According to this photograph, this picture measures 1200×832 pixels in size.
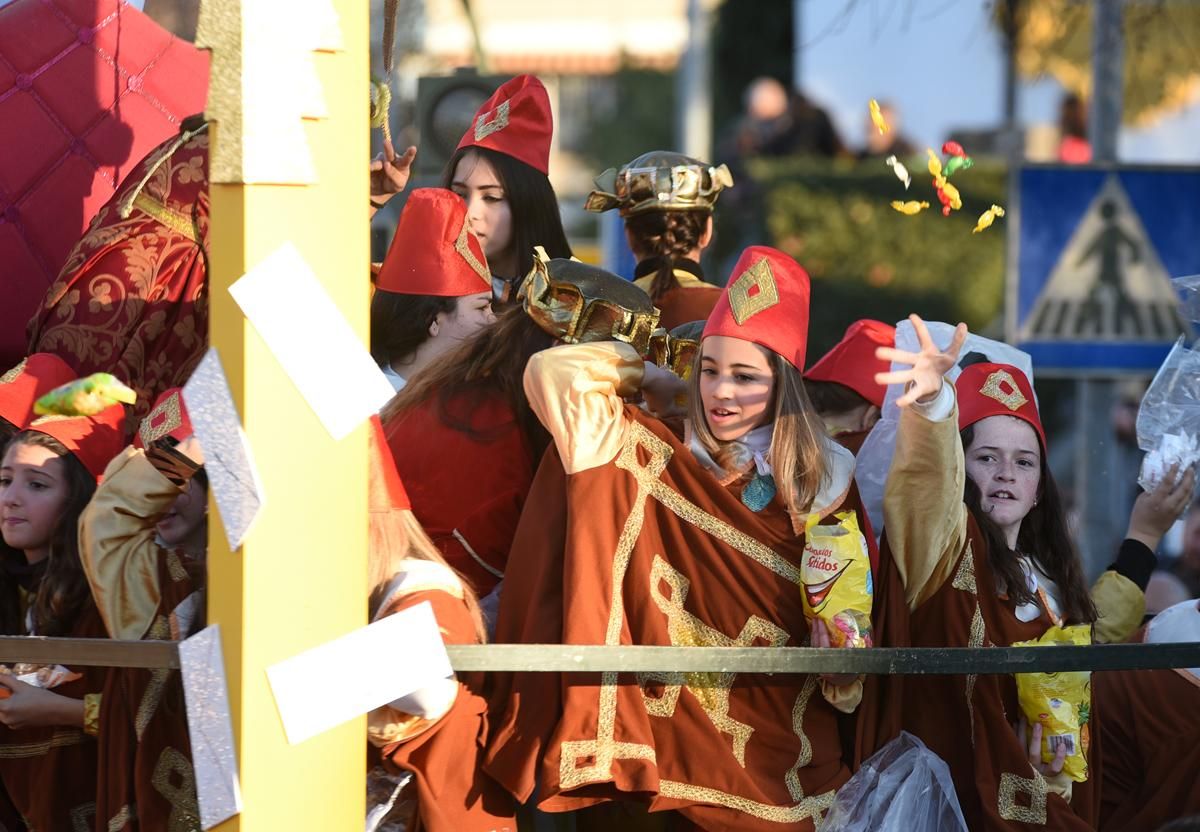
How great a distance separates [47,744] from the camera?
3.79m

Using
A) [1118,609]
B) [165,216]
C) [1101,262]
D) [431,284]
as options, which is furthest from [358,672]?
[1101,262]

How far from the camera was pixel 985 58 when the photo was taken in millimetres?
15297

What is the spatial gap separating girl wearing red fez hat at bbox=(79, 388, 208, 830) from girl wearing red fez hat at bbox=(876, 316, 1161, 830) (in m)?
1.38

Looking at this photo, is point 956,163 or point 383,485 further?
point 956,163

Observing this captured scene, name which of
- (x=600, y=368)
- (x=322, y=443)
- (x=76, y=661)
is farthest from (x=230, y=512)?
(x=600, y=368)

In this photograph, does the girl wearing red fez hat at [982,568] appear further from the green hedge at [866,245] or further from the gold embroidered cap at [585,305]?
the green hedge at [866,245]

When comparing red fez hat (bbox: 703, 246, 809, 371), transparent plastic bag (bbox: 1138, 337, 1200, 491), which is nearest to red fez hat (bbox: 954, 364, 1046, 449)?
transparent plastic bag (bbox: 1138, 337, 1200, 491)

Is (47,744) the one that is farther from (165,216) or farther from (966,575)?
(966,575)

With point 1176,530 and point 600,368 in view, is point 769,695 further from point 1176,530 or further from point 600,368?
point 1176,530

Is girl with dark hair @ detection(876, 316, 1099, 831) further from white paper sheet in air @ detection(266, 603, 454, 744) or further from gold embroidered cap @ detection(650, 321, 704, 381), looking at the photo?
white paper sheet in air @ detection(266, 603, 454, 744)

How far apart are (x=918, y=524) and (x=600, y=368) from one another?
0.69 metres

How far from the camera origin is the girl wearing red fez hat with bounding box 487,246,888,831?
344cm

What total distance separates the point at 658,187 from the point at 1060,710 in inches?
74.3

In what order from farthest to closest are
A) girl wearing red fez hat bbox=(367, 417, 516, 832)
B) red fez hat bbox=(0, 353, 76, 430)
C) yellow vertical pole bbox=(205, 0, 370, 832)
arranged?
1. red fez hat bbox=(0, 353, 76, 430)
2. girl wearing red fez hat bbox=(367, 417, 516, 832)
3. yellow vertical pole bbox=(205, 0, 370, 832)
